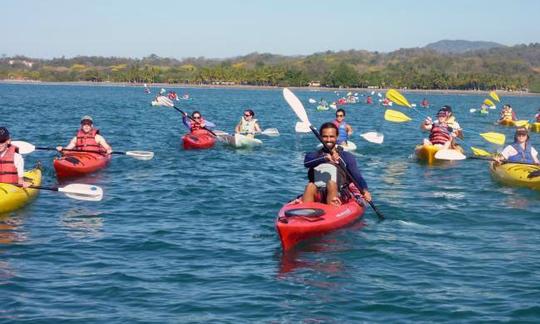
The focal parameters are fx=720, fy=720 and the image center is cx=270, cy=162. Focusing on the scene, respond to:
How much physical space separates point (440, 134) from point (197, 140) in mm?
6932

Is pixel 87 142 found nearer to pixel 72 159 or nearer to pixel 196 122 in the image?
pixel 72 159

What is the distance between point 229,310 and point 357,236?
3.44 metres

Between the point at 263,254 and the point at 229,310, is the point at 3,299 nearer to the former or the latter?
the point at 229,310

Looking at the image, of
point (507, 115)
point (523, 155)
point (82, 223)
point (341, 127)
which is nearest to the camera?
point (82, 223)

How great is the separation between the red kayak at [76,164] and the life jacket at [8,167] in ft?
9.46

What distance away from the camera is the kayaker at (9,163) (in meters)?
11.3

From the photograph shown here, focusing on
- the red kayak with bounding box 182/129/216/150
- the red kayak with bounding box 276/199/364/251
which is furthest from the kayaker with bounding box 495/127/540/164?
the red kayak with bounding box 182/129/216/150

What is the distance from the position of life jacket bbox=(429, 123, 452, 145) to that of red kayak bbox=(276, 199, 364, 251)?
26.2 ft

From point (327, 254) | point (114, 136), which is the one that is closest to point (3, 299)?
point (327, 254)

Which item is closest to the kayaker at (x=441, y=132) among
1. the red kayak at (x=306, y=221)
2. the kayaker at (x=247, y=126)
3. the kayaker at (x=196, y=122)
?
the kayaker at (x=247, y=126)

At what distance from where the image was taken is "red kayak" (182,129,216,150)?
20641mm

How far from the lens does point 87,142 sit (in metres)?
15.4

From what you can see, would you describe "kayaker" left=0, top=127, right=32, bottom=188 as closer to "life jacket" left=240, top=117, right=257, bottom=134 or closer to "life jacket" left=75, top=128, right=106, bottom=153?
"life jacket" left=75, top=128, right=106, bottom=153

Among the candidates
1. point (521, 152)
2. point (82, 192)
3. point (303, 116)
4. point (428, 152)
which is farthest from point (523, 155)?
point (82, 192)
